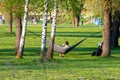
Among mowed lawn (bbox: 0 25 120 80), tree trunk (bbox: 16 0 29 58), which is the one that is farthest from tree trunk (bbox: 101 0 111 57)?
tree trunk (bbox: 16 0 29 58)

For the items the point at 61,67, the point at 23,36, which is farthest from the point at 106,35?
the point at 61,67

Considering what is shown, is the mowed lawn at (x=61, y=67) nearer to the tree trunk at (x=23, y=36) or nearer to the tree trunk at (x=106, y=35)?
the tree trunk at (x=23, y=36)

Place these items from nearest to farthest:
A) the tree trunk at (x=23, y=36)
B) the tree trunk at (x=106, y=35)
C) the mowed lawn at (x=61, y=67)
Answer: the mowed lawn at (x=61, y=67) → the tree trunk at (x=23, y=36) → the tree trunk at (x=106, y=35)

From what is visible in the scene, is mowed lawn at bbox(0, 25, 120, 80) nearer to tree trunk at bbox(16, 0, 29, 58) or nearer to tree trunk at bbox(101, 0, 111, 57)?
tree trunk at bbox(16, 0, 29, 58)

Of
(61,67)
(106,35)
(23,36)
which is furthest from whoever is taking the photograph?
(106,35)

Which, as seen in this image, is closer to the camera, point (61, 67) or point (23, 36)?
point (61, 67)

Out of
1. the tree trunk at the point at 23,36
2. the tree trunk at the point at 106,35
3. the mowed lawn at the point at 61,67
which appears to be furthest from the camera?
the tree trunk at the point at 106,35

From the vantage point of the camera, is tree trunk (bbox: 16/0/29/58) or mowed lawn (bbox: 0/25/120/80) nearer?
mowed lawn (bbox: 0/25/120/80)

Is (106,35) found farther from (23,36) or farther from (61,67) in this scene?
(61,67)

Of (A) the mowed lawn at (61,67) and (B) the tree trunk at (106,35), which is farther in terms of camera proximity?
(B) the tree trunk at (106,35)

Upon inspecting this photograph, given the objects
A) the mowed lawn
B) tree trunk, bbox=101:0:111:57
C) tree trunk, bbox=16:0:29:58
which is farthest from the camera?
tree trunk, bbox=101:0:111:57

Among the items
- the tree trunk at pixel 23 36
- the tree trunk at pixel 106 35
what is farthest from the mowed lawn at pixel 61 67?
the tree trunk at pixel 106 35

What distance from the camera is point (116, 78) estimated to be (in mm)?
20734

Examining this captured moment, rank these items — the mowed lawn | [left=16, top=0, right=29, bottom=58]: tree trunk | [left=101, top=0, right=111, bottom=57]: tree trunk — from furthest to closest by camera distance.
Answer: [left=101, top=0, right=111, bottom=57]: tree trunk < [left=16, top=0, right=29, bottom=58]: tree trunk < the mowed lawn
